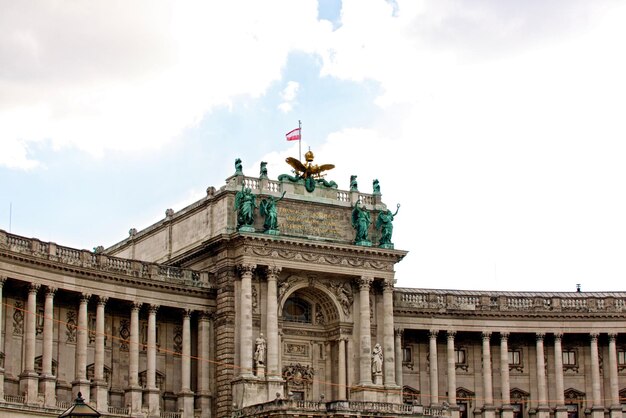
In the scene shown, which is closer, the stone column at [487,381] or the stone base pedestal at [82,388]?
the stone base pedestal at [82,388]

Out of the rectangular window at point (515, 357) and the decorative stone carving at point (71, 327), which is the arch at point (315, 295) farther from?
the rectangular window at point (515, 357)

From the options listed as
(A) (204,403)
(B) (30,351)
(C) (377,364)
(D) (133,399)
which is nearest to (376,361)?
(C) (377,364)

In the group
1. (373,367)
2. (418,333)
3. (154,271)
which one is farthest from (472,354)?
(154,271)

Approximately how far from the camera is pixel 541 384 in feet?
336

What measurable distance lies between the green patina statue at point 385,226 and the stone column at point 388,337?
2593mm

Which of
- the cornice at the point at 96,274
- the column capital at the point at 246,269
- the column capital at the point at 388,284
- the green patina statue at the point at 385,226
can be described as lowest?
the cornice at the point at 96,274

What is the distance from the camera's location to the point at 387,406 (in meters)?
88.6

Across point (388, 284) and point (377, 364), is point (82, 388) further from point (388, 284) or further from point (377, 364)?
point (388, 284)

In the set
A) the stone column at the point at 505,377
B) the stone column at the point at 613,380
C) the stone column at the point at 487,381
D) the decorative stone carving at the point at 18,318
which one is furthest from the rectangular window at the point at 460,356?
the decorative stone carving at the point at 18,318

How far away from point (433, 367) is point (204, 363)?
58.3 ft

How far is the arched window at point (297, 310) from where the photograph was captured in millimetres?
96188

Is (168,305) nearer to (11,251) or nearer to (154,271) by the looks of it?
(154,271)

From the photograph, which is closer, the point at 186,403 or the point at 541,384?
the point at 186,403

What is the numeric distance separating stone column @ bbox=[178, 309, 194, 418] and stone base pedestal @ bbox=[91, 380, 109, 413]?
20.6ft
